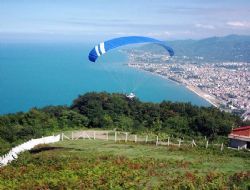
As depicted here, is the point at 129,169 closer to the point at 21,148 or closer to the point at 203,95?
the point at 21,148

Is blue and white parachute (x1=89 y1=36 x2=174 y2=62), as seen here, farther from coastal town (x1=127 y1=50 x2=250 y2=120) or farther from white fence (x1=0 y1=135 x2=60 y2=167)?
coastal town (x1=127 y1=50 x2=250 y2=120)

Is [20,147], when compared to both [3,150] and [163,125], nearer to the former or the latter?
[3,150]

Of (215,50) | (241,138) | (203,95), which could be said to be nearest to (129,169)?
(241,138)

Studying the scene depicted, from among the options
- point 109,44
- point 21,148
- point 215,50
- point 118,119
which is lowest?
point 118,119

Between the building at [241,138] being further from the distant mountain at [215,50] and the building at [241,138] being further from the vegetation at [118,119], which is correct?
the distant mountain at [215,50]

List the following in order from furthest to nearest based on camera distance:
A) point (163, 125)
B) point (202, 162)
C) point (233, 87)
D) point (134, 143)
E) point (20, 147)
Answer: point (233, 87), point (163, 125), point (134, 143), point (20, 147), point (202, 162)

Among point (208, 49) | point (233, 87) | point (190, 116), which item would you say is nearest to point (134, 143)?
point (190, 116)
